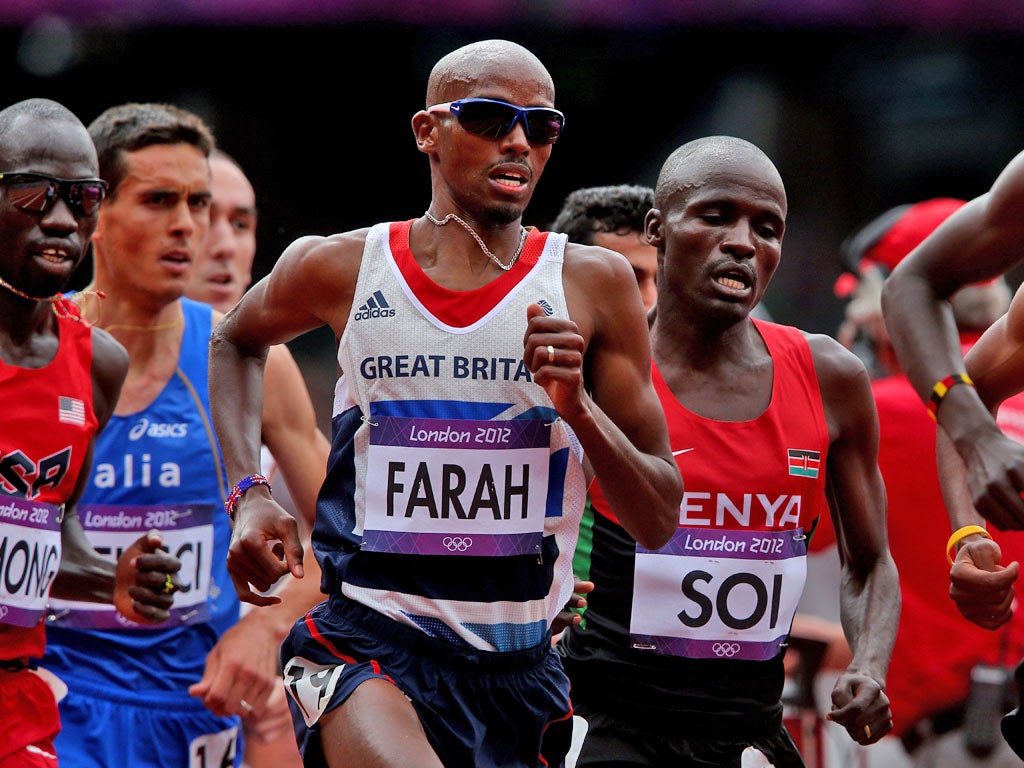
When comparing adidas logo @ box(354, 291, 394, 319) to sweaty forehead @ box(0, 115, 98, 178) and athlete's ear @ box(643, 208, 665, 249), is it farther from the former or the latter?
sweaty forehead @ box(0, 115, 98, 178)

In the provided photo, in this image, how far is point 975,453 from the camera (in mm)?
4672

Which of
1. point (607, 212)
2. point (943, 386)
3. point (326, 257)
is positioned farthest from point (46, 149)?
point (943, 386)

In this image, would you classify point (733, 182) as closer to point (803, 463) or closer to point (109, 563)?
point (803, 463)

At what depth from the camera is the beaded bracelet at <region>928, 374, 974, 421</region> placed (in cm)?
486

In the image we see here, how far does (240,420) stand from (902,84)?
13.6 meters

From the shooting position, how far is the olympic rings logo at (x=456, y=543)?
3.88 m

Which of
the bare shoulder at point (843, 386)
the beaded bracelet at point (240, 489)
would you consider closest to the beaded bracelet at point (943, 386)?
the bare shoulder at point (843, 386)

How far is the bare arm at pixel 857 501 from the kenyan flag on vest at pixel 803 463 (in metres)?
0.14

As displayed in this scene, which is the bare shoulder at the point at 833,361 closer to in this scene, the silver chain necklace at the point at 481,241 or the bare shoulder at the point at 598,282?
the bare shoulder at the point at 598,282

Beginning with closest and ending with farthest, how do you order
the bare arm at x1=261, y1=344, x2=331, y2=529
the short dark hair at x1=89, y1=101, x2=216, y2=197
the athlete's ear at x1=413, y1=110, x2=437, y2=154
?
the athlete's ear at x1=413, y1=110, x2=437, y2=154
the bare arm at x1=261, y1=344, x2=331, y2=529
the short dark hair at x1=89, y1=101, x2=216, y2=197

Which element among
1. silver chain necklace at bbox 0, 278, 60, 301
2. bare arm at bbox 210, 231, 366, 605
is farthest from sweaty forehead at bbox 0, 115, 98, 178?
bare arm at bbox 210, 231, 366, 605

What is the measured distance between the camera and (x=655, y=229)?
5.04m

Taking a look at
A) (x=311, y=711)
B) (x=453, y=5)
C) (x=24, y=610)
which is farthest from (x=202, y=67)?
(x=311, y=711)

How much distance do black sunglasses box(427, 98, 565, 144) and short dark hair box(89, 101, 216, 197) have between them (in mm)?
2713
